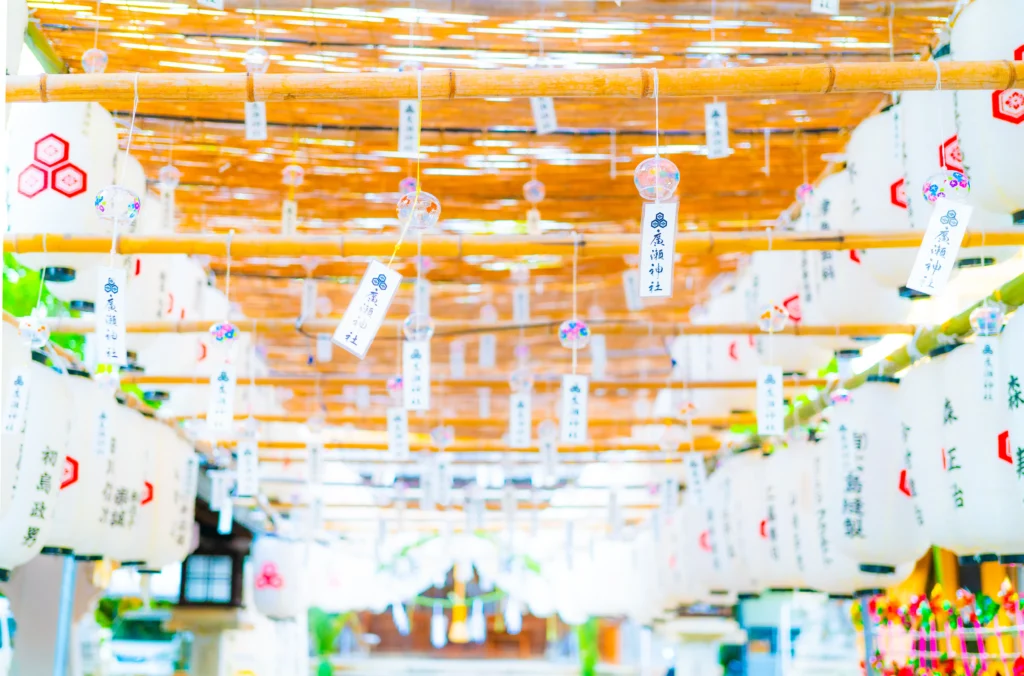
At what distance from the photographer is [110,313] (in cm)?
386

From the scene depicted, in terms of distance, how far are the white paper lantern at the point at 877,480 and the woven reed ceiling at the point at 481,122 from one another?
1.44 m

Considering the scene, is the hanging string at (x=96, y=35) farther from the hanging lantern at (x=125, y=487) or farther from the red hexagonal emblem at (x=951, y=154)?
the red hexagonal emblem at (x=951, y=154)

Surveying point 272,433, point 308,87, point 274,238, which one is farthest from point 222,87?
point 272,433

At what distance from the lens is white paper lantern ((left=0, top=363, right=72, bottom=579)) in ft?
13.3

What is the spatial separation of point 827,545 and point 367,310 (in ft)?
9.55

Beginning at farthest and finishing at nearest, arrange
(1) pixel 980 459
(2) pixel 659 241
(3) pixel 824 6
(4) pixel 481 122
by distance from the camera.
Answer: (4) pixel 481 122 < (3) pixel 824 6 < (1) pixel 980 459 < (2) pixel 659 241

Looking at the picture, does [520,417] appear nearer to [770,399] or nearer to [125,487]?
[770,399]

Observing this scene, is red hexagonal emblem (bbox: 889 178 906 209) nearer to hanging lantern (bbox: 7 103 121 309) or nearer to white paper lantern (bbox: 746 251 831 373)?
white paper lantern (bbox: 746 251 831 373)

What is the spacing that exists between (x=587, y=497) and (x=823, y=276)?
11.7 metres

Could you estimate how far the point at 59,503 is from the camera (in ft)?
15.4

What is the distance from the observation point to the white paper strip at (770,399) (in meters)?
5.03

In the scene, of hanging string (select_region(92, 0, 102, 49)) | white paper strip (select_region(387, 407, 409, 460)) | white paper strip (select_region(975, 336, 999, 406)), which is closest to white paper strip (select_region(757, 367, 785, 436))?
white paper strip (select_region(975, 336, 999, 406))

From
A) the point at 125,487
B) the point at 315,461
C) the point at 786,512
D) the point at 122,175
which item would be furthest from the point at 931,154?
the point at 315,461

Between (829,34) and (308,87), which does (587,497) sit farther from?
(308,87)
